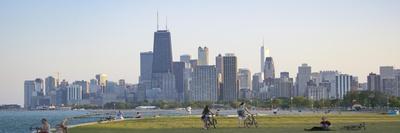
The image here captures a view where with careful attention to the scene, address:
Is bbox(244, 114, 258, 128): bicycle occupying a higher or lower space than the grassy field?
higher

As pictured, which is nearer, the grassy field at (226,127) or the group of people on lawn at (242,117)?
the group of people on lawn at (242,117)

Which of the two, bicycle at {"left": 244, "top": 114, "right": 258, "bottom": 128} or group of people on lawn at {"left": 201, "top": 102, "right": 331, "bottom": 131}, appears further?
bicycle at {"left": 244, "top": 114, "right": 258, "bottom": 128}

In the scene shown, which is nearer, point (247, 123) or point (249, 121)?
point (247, 123)

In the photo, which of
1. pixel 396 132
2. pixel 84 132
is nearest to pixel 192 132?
pixel 84 132

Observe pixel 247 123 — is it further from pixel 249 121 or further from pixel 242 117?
pixel 242 117

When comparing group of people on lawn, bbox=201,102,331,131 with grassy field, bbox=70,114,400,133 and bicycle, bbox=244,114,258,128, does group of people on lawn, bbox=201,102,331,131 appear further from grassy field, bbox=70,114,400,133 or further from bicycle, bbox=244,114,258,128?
grassy field, bbox=70,114,400,133

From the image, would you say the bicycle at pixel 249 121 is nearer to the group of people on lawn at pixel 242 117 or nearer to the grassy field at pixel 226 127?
the group of people on lawn at pixel 242 117

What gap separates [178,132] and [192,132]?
735 mm

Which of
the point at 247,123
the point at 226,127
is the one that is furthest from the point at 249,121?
the point at 226,127

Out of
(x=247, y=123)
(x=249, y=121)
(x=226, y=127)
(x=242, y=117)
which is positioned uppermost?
(x=242, y=117)

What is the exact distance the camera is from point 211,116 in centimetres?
4400

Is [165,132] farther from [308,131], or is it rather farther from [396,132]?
[396,132]

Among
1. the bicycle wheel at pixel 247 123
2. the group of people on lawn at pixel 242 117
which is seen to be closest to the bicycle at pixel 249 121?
the bicycle wheel at pixel 247 123

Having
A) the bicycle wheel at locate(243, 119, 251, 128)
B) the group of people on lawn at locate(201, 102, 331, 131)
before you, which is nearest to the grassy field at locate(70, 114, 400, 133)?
the group of people on lawn at locate(201, 102, 331, 131)
